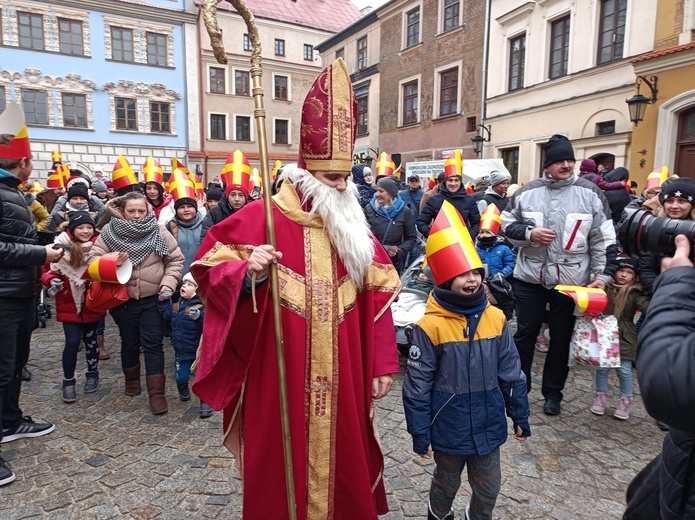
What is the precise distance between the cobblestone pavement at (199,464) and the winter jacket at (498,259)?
128cm

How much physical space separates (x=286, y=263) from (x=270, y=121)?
34.5m

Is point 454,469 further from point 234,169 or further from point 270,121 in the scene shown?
point 270,121

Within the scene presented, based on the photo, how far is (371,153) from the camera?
25.8 meters

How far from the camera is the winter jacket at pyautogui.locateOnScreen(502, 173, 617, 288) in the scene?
3.63 metres

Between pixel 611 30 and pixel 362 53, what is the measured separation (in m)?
16.0

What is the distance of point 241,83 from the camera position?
32188 mm

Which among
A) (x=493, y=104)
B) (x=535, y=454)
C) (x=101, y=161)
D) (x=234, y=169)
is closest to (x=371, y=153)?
(x=493, y=104)

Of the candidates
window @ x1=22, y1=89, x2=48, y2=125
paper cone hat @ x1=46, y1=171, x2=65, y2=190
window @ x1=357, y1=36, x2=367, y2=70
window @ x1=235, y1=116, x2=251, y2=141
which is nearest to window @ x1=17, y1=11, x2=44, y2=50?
window @ x1=22, y1=89, x2=48, y2=125

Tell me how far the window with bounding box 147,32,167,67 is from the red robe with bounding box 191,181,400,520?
29108 mm

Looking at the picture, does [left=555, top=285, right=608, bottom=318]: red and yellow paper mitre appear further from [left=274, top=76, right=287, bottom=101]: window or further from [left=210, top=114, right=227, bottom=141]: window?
[left=274, top=76, right=287, bottom=101]: window

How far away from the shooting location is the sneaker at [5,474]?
2992 mm

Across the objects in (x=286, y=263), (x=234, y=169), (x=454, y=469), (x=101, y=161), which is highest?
(x=101, y=161)

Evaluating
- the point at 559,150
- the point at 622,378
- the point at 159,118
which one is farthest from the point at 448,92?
the point at 622,378

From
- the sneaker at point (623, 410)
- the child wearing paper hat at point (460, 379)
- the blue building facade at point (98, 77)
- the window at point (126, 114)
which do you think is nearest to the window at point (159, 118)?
the blue building facade at point (98, 77)
